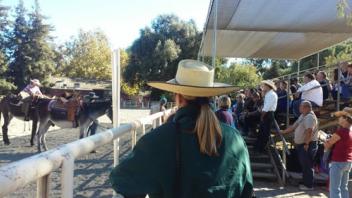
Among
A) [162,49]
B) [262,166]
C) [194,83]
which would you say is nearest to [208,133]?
[194,83]

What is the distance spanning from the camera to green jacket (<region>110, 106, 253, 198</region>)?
2084mm

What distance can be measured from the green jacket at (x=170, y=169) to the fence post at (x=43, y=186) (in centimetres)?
30

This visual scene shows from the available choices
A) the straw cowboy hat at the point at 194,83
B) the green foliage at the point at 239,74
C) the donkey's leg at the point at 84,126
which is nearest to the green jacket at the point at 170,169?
the straw cowboy hat at the point at 194,83

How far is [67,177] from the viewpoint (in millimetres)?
2426

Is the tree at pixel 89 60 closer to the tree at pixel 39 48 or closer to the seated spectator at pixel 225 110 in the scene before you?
the tree at pixel 39 48

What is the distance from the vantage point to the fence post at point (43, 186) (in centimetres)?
209

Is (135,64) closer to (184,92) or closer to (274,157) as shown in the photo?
(274,157)

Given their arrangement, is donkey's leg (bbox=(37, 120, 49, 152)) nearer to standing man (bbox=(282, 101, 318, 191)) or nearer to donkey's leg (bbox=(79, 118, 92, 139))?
donkey's leg (bbox=(79, 118, 92, 139))

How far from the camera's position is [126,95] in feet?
252

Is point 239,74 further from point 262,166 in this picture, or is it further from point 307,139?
point 307,139

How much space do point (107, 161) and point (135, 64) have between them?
5812cm

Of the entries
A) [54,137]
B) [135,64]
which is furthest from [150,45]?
[54,137]

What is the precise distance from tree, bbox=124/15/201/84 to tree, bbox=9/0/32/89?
1308 centimetres

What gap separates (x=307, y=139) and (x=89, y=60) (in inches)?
3196
